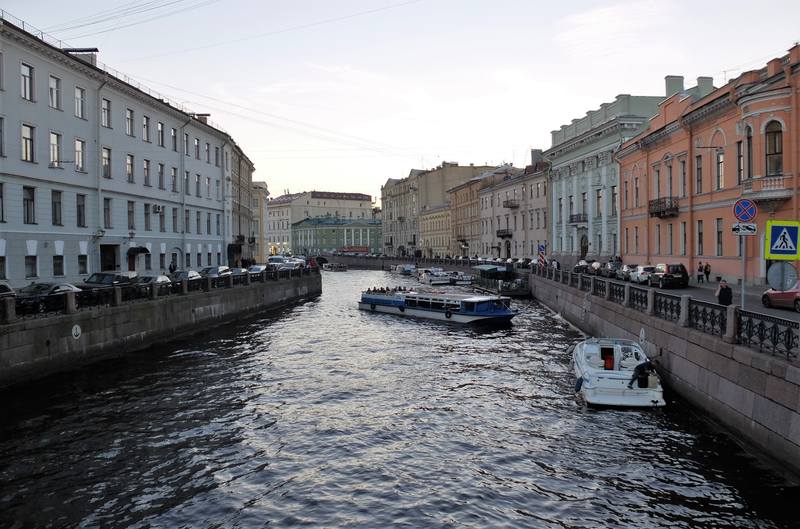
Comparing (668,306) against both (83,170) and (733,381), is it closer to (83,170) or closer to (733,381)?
(733,381)

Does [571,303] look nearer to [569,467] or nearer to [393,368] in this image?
[393,368]

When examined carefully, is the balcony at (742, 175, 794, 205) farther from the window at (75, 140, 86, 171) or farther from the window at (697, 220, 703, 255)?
the window at (75, 140, 86, 171)

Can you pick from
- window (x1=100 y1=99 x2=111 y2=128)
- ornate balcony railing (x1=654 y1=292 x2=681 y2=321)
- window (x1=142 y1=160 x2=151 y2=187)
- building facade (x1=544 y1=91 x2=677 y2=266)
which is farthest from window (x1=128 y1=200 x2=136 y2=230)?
building facade (x1=544 y1=91 x2=677 y2=266)

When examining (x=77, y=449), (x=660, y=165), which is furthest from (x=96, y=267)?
(x=660, y=165)

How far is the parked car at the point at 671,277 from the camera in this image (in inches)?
1302

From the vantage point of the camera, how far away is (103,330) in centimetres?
2261

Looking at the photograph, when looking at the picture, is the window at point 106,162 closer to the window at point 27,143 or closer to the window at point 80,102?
the window at point 80,102

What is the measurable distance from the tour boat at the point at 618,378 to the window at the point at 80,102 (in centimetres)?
2806

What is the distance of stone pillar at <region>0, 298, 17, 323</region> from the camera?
17734mm

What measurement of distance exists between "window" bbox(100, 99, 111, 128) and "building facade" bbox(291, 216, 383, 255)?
122 metres

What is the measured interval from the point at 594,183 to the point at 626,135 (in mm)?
6969

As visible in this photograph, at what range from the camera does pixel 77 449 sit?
44.2 feet

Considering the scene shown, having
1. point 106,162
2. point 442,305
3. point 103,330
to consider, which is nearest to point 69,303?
point 103,330

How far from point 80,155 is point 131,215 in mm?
6724
